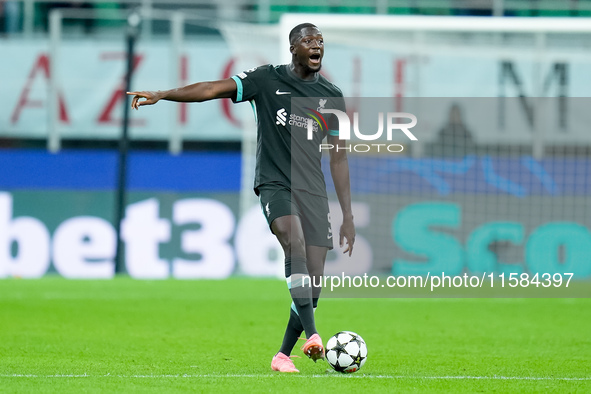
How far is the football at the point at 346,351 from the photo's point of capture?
5.34m

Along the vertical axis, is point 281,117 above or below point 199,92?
below

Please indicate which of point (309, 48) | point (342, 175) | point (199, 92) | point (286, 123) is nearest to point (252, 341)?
point (342, 175)

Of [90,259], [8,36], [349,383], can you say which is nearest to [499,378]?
[349,383]

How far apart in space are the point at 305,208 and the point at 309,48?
93 centimetres

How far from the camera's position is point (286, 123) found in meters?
5.69

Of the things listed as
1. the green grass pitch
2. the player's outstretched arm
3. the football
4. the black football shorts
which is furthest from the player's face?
the green grass pitch

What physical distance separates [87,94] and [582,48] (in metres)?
7.85

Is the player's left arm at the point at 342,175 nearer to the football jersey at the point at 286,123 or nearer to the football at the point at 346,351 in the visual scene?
the football jersey at the point at 286,123

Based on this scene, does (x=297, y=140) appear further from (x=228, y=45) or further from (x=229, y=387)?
(x=228, y=45)

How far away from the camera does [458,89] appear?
49.0ft

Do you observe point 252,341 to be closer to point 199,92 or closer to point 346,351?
point 346,351

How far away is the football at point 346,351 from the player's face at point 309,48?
5.11 feet

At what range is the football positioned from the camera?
5340 millimetres

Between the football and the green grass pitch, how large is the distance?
0.28 ft
